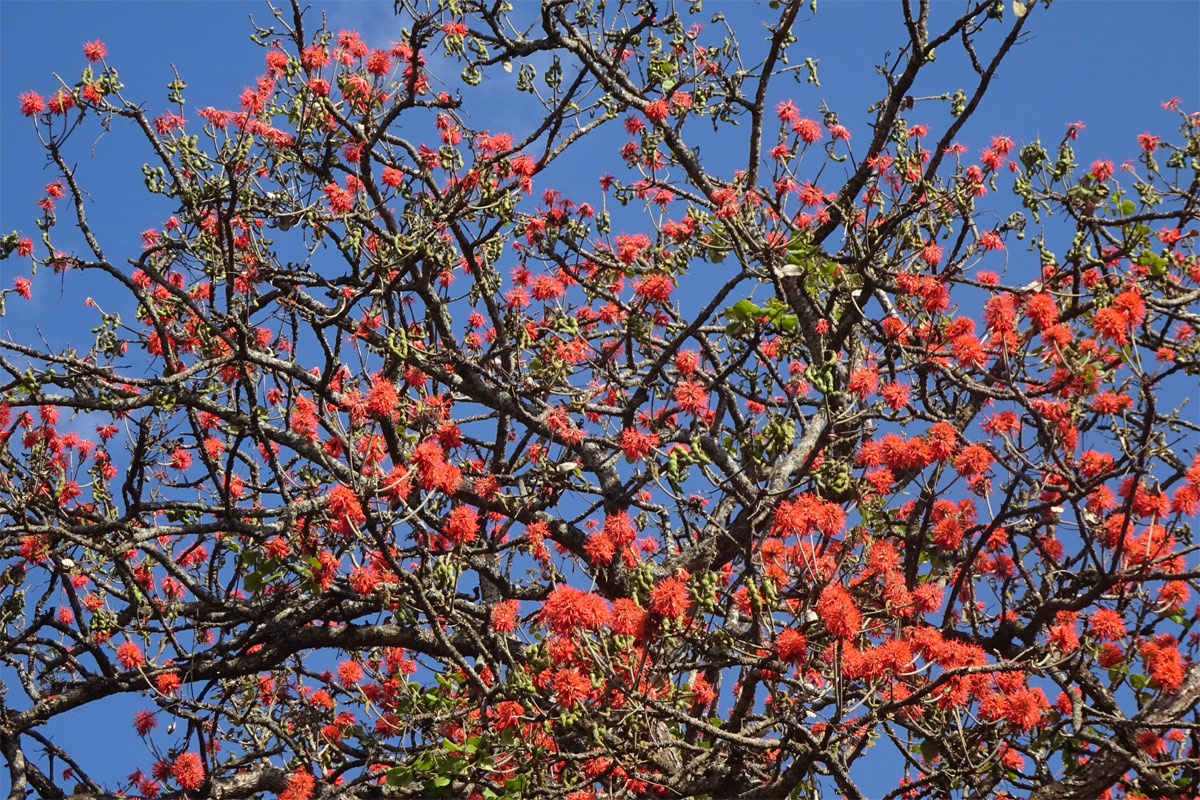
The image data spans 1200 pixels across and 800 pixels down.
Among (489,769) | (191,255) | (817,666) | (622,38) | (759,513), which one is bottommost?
(489,769)

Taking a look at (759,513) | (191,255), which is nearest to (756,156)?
(759,513)

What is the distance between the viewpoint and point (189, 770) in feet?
26.5

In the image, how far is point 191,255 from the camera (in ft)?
25.5

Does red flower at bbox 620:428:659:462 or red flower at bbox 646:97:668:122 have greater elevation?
red flower at bbox 646:97:668:122

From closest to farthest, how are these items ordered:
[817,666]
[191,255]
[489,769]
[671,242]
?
[489,769]
[817,666]
[191,255]
[671,242]

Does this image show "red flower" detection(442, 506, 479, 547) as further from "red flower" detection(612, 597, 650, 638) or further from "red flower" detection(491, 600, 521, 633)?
"red flower" detection(612, 597, 650, 638)

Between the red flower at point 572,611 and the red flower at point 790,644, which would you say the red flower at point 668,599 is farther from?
the red flower at point 790,644

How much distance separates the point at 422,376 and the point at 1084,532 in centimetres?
425

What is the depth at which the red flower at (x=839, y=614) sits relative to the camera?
5496 mm

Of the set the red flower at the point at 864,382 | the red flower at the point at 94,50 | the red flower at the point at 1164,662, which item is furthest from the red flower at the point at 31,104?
the red flower at the point at 1164,662

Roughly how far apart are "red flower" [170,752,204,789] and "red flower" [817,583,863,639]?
4.71m

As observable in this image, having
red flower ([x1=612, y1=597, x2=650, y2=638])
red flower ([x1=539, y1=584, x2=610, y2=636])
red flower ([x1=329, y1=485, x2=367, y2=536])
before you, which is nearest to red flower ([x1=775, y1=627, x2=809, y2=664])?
red flower ([x1=612, y1=597, x2=650, y2=638])

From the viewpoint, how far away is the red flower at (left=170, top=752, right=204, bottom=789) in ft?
26.4

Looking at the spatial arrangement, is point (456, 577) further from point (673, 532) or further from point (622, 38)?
point (622, 38)
